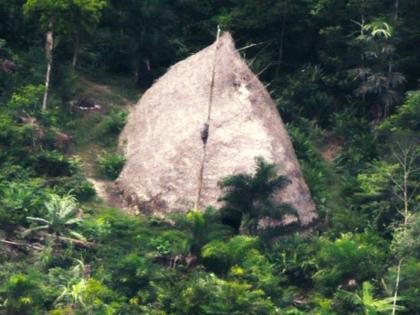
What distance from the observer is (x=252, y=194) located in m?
30.0

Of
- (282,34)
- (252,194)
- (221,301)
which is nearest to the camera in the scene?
(221,301)

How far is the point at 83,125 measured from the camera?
3497cm

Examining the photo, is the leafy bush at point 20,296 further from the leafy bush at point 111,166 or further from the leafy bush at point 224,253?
the leafy bush at point 111,166

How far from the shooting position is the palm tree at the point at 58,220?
29.1 metres

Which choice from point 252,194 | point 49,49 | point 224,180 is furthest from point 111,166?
point 252,194

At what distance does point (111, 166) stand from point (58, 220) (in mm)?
4012

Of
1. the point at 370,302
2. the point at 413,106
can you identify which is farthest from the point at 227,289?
the point at 413,106

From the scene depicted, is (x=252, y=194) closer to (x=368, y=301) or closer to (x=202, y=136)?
(x=202, y=136)

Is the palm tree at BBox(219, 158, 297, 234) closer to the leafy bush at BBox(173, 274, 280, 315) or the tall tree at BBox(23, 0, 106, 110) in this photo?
the leafy bush at BBox(173, 274, 280, 315)

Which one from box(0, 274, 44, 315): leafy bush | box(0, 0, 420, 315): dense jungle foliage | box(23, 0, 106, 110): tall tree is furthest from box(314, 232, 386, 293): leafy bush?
box(23, 0, 106, 110): tall tree

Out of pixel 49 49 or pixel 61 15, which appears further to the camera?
pixel 49 49

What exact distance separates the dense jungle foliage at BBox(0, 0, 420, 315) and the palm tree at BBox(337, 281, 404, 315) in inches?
1.6

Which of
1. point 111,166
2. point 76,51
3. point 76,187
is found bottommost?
point 76,187

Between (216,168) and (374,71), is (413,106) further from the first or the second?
(216,168)
